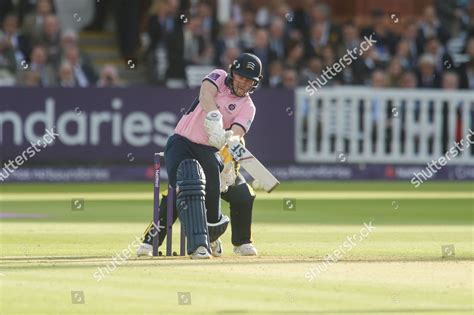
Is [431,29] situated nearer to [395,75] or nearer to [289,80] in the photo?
[395,75]

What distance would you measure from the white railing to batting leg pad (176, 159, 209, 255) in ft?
42.4

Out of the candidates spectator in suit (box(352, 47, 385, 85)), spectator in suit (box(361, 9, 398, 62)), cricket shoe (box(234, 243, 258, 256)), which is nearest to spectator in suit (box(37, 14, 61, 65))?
spectator in suit (box(352, 47, 385, 85))

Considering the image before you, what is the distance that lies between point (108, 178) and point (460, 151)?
651 cm

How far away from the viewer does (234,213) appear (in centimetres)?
1362

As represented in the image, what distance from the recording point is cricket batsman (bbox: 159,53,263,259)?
41.9ft

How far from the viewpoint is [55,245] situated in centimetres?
1448

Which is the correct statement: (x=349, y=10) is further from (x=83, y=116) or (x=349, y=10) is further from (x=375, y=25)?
(x=83, y=116)

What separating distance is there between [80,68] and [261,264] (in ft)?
42.0

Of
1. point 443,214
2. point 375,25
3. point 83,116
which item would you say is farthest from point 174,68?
point 443,214

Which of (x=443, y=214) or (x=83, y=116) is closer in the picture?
Answer: (x=443, y=214)

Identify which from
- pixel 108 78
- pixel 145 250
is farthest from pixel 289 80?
pixel 145 250

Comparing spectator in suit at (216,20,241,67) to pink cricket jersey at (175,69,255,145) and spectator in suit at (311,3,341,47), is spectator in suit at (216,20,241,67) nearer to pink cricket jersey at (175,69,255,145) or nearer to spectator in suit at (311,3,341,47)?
spectator in suit at (311,3,341,47)

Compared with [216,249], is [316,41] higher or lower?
higher

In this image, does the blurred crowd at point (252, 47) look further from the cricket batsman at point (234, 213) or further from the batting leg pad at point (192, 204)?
the batting leg pad at point (192, 204)
